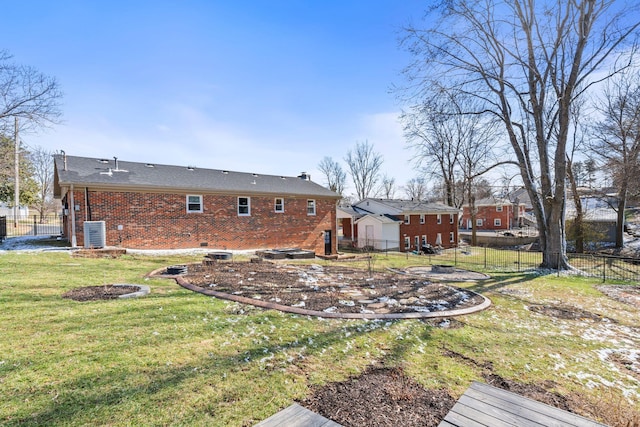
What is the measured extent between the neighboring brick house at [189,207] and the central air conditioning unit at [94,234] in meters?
0.53

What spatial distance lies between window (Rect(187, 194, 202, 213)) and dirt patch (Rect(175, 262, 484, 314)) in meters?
6.25

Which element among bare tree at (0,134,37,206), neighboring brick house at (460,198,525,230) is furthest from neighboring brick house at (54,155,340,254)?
neighboring brick house at (460,198,525,230)

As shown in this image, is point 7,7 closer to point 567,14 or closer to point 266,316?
point 266,316

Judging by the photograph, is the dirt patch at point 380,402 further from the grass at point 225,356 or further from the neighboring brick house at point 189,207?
the neighboring brick house at point 189,207

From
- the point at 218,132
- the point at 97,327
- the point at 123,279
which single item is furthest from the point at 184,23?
the point at 97,327

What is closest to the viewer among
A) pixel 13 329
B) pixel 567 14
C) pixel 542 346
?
pixel 13 329

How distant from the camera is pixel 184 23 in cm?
878

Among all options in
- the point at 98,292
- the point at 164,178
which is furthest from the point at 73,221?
the point at 98,292

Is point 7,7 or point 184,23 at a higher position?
point 7,7

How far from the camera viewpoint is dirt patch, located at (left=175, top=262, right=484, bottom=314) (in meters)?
6.11

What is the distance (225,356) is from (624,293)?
12.4 metres

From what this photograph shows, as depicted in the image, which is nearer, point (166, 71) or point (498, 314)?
point (498, 314)

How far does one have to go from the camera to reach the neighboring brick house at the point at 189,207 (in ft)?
42.4

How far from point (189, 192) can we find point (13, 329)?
11724 mm
